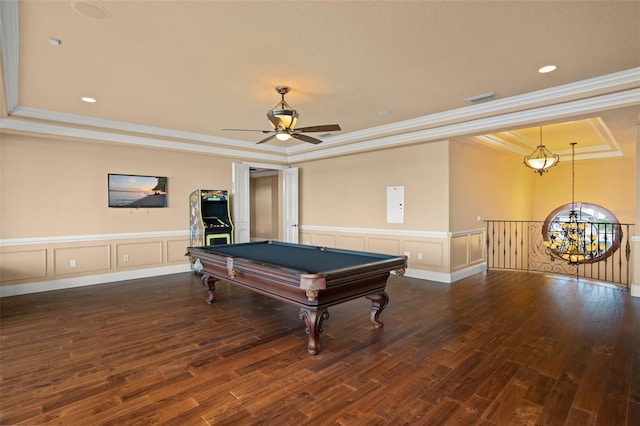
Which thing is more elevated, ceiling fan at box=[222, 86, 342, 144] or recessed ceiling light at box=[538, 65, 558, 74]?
recessed ceiling light at box=[538, 65, 558, 74]

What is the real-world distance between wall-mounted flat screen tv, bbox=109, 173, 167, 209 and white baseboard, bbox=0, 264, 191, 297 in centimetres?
126

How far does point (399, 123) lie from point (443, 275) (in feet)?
9.16

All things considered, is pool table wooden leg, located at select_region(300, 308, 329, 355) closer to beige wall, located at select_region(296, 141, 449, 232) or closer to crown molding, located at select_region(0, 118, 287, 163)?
beige wall, located at select_region(296, 141, 449, 232)

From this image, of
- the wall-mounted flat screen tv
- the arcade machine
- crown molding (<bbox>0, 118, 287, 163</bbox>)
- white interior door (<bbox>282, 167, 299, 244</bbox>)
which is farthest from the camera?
white interior door (<bbox>282, 167, 299, 244</bbox>)

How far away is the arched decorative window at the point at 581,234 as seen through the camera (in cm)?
708

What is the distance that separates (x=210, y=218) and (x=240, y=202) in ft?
2.78

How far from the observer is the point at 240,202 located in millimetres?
7273

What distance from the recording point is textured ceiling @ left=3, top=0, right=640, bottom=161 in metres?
2.41

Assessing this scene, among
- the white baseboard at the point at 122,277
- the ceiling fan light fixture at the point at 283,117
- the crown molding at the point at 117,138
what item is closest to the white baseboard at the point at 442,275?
the white baseboard at the point at 122,277

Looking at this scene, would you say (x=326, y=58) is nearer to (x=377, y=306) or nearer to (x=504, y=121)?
(x=377, y=306)

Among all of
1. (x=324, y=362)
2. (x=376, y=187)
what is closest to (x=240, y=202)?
(x=376, y=187)

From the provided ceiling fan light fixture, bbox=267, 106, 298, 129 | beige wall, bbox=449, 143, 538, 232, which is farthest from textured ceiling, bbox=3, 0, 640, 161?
beige wall, bbox=449, 143, 538, 232

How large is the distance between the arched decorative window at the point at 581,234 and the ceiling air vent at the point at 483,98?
3623mm

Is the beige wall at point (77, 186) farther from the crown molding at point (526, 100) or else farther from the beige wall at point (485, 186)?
the beige wall at point (485, 186)
